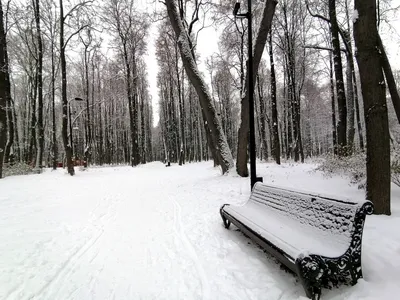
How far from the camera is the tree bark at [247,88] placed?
9656mm

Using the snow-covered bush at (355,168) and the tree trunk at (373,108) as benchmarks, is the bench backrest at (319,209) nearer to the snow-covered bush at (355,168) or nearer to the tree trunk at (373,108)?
the tree trunk at (373,108)

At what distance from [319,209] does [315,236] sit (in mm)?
335

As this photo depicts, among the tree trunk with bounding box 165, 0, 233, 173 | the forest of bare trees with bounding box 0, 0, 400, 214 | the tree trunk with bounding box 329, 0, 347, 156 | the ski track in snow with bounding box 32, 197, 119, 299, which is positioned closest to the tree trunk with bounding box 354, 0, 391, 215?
the forest of bare trees with bounding box 0, 0, 400, 214

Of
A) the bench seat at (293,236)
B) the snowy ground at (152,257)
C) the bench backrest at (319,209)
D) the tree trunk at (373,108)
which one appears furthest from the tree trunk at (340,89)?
the bench seat at (293,236)

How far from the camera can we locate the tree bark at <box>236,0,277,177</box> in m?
9.66

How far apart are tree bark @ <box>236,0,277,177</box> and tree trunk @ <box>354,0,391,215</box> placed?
5.16 m

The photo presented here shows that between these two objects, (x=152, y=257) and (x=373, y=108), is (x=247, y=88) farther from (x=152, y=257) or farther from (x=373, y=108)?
(x=152, y=257)

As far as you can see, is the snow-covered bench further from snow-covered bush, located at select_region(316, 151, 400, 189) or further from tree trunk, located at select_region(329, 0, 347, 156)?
tree trunk, located at select_region(329, 0, 347, 156)

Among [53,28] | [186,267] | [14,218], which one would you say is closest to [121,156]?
[53,28]

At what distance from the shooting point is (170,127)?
36.6 meters

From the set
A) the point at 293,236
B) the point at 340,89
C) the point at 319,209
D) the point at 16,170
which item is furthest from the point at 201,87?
the point at 16,170

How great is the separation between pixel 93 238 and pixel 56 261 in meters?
1.06

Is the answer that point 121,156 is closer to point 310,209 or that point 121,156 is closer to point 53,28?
point 53,28

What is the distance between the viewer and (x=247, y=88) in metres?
10.4
